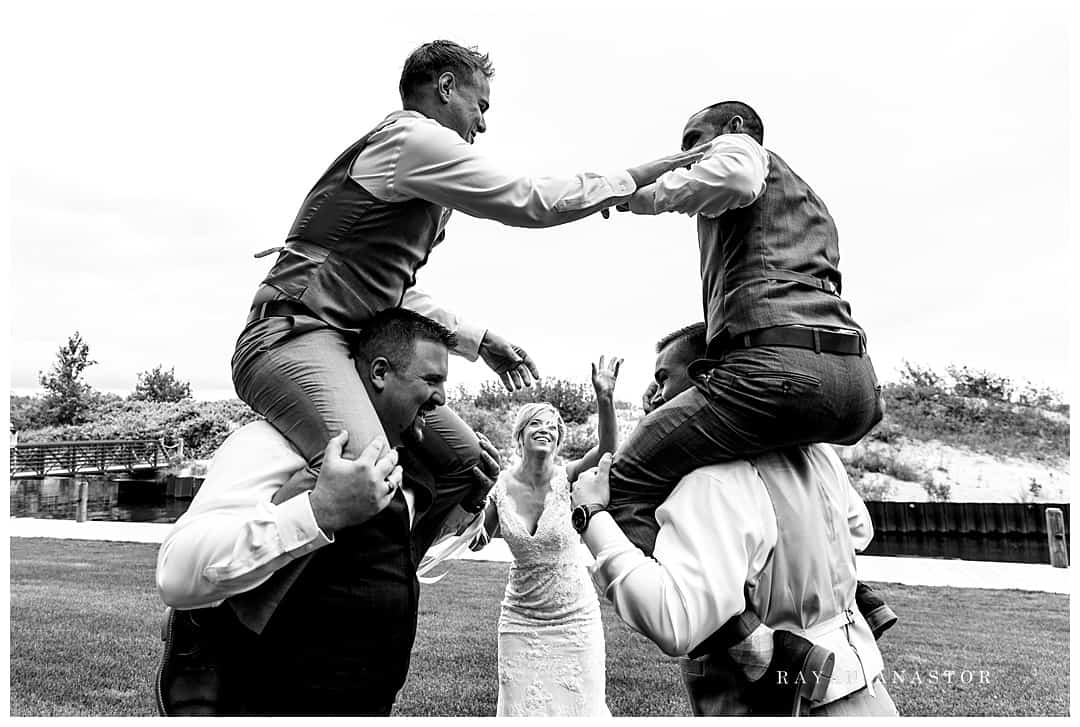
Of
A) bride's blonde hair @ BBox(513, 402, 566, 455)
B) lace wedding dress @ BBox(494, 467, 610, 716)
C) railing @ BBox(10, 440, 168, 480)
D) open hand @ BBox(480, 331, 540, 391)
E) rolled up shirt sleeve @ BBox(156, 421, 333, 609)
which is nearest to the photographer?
rolled up shirt sleeve @ BBox(156, 421, 333, 609)

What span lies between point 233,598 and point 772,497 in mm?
1527

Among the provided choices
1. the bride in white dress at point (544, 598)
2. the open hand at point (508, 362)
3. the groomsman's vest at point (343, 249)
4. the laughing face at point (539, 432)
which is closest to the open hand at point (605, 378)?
the open hand at point (508, 362)

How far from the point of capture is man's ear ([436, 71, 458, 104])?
2.73 metres

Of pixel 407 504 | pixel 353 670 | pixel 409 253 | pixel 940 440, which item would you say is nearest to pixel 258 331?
pixel 409 253

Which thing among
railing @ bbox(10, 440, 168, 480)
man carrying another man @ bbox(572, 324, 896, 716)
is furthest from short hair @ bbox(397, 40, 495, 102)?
railing @ bbox(10, 440, 168, 480)

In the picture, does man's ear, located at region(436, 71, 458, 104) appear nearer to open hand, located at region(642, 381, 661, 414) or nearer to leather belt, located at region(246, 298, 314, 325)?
leather belt, located at region(246, 298, 314, 325)

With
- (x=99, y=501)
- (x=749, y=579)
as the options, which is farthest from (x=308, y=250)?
(x=99, y=501)

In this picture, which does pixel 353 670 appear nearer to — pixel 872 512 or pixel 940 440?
pixel 872 512

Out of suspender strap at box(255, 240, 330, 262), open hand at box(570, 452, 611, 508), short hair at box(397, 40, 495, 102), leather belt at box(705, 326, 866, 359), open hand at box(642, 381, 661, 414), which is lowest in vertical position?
open hand at box(570, 452, 611, 508)

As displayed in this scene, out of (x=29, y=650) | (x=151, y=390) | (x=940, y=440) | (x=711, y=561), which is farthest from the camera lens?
(x=151, y=390)

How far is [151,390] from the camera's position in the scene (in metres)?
37.2

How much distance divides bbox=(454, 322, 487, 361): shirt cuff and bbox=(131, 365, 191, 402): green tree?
35.7m

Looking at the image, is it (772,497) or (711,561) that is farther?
(772,497)

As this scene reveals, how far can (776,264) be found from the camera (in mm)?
2465
